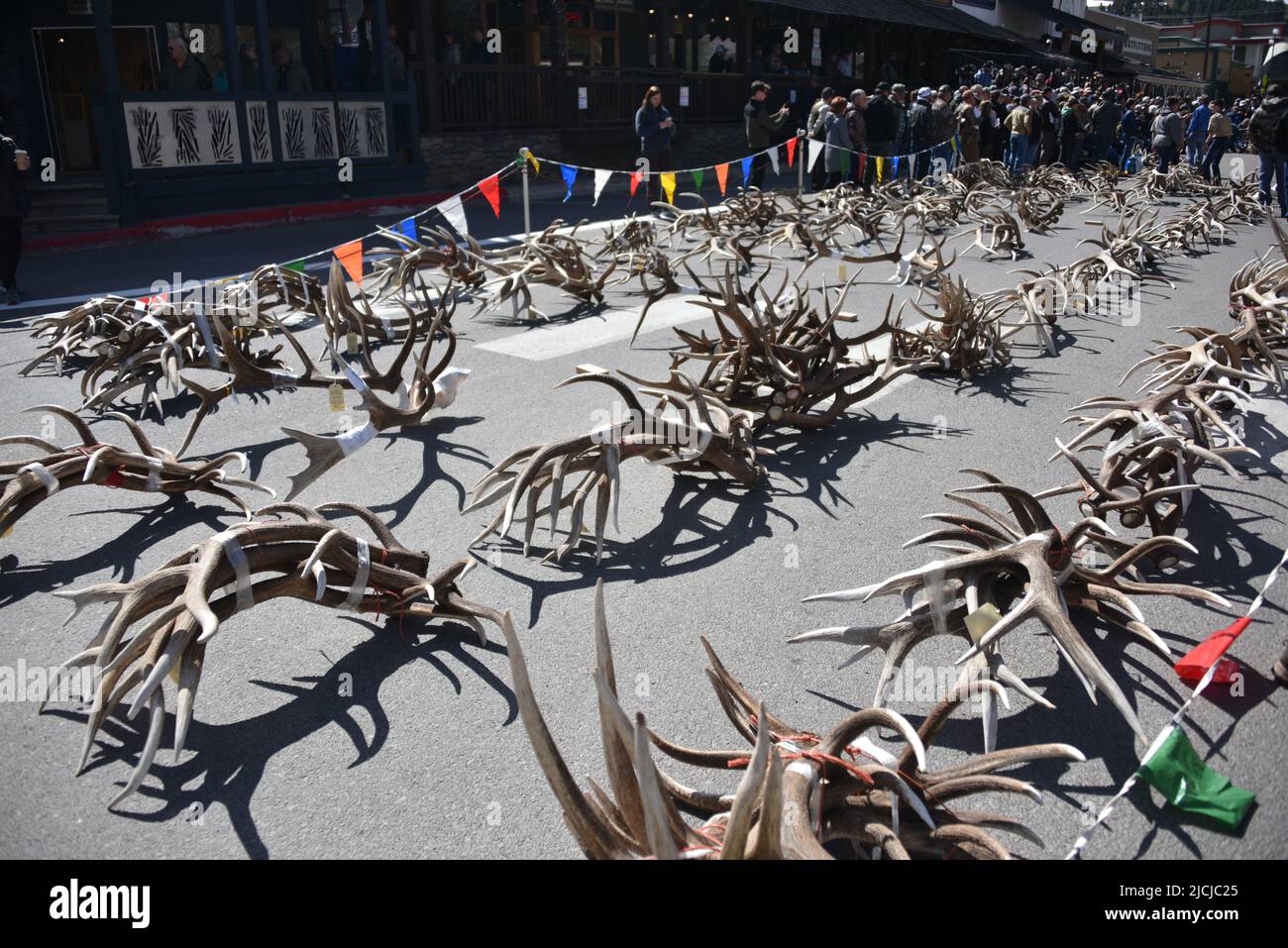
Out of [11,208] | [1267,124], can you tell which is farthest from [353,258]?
[1267,124]

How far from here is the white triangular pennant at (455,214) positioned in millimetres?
8938

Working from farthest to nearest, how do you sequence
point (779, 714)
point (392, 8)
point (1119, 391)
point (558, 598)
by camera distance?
1. point (392, 8)
2. point (1119, 391)
3. point (558, 598)
4. point (779, 714)

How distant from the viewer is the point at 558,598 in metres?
3.53

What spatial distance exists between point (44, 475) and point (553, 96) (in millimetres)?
18300

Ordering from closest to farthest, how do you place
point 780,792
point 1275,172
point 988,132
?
point 780,792, point 1275,172, point 988,132

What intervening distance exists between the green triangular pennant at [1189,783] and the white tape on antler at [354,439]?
132 inches

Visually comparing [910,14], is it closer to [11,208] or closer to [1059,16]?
[1059,16]

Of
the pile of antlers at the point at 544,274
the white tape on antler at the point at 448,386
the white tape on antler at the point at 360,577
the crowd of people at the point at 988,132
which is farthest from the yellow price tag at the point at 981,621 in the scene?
the crowd of people at the point at 988,132

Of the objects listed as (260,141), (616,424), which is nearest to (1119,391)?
(616,424)

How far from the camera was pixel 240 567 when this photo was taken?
2748 millimetres

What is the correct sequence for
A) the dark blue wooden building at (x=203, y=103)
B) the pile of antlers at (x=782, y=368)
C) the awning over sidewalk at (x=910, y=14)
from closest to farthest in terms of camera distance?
1. the pile of antlers at (x=782, y=368)
2. the dark blue wooden building at (x=203, y=103)
3. the awning over sidewalk at (x=910, y=14)

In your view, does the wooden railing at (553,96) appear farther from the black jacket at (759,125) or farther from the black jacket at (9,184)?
the black jacket at (9,184)
